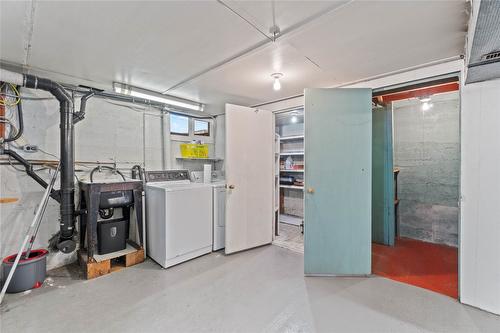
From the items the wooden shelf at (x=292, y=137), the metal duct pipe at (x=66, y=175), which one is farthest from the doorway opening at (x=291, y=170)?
the metal duct pipe at (x=66, y=175)

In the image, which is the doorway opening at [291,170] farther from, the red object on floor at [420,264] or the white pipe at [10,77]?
the white pipe at [10,77]

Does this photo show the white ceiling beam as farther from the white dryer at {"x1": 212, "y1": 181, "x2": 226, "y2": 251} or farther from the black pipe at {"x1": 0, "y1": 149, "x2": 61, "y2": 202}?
the black pipe at {"x1": 0, "y1": 149, "x2": 61, "y2": 202}

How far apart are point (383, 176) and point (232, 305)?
115 inches

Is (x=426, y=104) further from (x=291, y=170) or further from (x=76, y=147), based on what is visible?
(x=76, y=147)

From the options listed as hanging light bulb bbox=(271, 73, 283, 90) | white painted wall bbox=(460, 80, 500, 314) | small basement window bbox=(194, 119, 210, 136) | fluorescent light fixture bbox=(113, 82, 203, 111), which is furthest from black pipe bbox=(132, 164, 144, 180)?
white painted wall bbox=(460, 80, 500, 314)

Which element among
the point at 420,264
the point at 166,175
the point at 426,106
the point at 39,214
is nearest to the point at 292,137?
the point at 426,106

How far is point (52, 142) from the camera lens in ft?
8.91

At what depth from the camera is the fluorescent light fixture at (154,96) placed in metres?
2.90

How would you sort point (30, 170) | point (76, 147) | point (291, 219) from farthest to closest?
1. point (291, 219)
2. point (76, 147)
3. point (30, 170)

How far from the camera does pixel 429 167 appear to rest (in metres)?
3.62

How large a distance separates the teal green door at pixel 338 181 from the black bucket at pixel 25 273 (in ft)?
9.49

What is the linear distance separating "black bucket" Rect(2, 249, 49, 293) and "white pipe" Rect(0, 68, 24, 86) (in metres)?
1.78

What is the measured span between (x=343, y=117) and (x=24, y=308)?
3662 mm

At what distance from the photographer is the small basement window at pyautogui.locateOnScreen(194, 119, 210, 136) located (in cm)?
430
